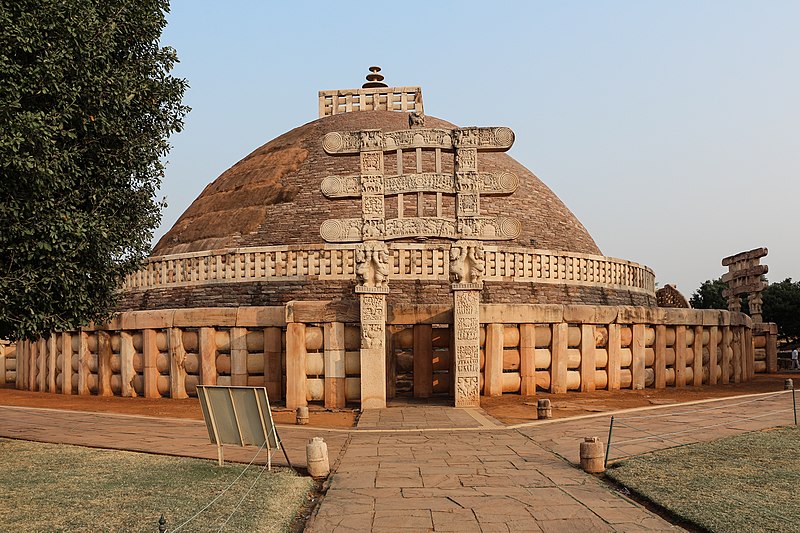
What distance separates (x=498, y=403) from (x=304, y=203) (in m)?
12.0

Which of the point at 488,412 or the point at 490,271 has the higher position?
the point at 490,271

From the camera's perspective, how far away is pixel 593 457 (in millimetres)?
7008

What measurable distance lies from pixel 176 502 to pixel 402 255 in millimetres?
12358

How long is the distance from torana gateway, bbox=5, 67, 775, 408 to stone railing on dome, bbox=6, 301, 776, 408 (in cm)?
3

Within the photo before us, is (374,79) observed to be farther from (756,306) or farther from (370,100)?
(756,306)

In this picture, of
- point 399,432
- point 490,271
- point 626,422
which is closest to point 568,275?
point 490,271

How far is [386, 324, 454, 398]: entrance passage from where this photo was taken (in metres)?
13.5

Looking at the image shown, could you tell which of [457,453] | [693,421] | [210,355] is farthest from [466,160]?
[457,453]

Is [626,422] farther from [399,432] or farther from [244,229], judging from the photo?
[244,229]

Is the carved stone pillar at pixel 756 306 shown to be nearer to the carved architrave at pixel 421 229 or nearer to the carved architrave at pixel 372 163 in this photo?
the carved architrave at pixel 421 229

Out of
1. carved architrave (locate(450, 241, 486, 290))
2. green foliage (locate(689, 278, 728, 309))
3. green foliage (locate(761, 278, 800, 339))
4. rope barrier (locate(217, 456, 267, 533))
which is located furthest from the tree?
green foliage (locate(689, 278, 728, 309))

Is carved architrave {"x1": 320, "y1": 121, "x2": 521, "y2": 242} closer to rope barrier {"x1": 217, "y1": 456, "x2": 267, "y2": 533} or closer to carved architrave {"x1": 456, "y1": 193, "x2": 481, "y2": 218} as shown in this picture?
carved architrave {"x1": 456, "y1": 193, "x2": 481, "y2": 218}

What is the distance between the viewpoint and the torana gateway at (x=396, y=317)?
12.4m

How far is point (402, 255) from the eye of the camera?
58.5 feet
